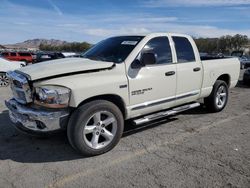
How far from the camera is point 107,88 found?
4199 mm

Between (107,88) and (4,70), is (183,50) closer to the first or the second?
(107,88)

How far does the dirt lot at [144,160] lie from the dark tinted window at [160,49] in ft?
4.64

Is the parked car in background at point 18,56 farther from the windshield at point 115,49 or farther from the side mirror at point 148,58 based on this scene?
the side mirror at point 148,58

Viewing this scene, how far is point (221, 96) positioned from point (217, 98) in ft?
0.68

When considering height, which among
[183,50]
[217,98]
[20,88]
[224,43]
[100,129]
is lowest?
[217,98]

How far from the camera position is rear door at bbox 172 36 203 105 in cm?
546

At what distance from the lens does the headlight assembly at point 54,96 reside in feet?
12.5

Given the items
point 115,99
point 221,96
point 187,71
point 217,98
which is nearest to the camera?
point 115,99

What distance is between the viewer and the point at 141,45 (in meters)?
4.82

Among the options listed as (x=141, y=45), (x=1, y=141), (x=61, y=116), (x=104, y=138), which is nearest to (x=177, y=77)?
(x=141, y=45)

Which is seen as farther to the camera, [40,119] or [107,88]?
[107,88]

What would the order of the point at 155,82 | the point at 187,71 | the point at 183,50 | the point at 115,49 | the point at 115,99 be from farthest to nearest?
1. the point at 183,50
2. the point at 187,71
3. the point at 115,49
4. the point at 155,82
5. the point at 115,99

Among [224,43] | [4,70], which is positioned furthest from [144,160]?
[224,43]

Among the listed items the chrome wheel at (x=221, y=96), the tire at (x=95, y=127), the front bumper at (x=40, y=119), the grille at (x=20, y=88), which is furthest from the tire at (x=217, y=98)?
the grille at (x=20, y=88)
